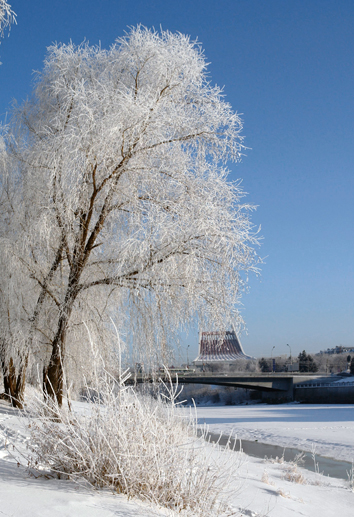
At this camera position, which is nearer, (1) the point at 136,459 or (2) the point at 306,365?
(1) the point at 136,459

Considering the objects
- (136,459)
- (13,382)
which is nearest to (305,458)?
(13,382)

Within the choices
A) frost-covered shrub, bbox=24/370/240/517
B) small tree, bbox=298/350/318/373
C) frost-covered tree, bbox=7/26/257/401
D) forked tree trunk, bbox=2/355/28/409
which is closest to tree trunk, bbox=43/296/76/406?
frost-covered tree, bbox=7/26/257/401

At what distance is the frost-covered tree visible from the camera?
624 centimetres

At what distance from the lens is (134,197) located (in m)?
6.79

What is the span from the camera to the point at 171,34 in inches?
287

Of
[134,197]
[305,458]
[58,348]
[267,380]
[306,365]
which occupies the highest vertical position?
[134,197]

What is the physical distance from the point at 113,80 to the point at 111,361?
4834 mm

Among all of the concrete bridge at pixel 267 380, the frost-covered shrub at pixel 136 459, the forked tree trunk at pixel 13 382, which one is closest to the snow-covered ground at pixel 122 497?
the frost-covered shrub at pixel 136 459

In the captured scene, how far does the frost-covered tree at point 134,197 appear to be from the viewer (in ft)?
20.5

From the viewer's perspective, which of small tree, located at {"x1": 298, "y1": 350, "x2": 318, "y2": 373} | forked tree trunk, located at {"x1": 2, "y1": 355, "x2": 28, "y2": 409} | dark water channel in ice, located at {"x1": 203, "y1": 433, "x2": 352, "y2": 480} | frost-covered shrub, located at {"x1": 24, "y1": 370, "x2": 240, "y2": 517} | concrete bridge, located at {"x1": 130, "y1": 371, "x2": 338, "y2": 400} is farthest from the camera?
small tree, located at {"x1": 298, "y1": 350, "x2": 318, "y2": 373}

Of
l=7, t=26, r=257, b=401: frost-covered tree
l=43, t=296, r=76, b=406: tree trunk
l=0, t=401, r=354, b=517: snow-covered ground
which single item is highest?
l=7, t=26, r=257, b=401: frost-covered tree

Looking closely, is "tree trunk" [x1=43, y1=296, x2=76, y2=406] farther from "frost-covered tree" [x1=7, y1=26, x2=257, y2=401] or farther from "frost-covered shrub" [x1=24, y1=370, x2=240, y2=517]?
"frost-covered shrub" [x1=24, y1=370, x2=240, y2=517]

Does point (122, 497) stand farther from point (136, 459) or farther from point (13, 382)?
point (13, 382)

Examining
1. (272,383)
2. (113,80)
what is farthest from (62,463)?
(272,383)
